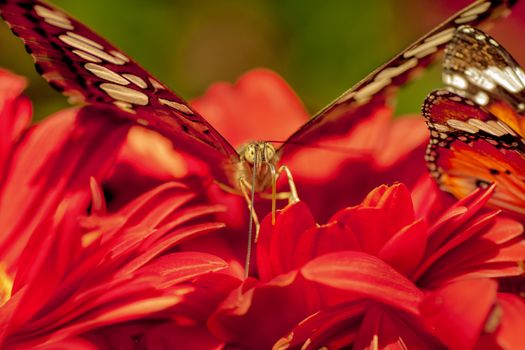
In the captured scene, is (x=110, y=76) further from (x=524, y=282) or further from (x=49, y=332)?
(x=524, y=282)

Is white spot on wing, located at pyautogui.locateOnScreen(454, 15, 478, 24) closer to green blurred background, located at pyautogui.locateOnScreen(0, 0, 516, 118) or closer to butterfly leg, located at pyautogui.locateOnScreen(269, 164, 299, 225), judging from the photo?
Answer: butterfly leg, located at pyautogui.locateOnScreen(269, 164, 299, 225)

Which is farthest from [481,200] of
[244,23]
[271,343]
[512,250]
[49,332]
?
[244,23]

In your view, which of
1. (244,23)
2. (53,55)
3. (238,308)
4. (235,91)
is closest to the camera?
(238,308)

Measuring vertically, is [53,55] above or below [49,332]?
above

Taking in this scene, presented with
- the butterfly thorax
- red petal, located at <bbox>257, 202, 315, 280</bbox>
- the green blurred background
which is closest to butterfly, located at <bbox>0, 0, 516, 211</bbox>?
the butterfly thorax

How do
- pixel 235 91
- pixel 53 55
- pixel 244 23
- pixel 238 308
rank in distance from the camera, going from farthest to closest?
pixel 244 23, pixel 235 91, pixel 53 55, pixel 238 308

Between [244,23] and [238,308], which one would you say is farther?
[244,23]

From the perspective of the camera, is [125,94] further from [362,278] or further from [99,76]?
[362,278]
